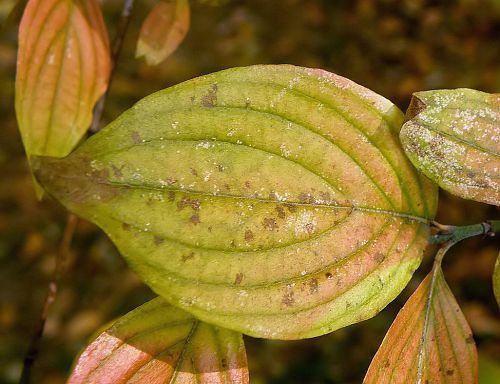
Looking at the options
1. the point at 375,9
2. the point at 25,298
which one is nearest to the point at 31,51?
the point at 25,298

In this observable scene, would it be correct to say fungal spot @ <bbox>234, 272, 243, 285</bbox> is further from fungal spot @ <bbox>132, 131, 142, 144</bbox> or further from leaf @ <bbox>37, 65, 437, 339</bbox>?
fungal spot @ <bbox>132, 131, 142, 144</bbox>

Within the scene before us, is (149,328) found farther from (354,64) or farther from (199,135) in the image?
(354,64)

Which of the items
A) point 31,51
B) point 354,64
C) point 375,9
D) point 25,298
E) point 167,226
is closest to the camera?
point 167,226

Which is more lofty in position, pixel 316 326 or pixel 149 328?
pixel 316 326

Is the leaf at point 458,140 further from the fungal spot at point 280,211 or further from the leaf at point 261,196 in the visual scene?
the fungal spot at point 280,211

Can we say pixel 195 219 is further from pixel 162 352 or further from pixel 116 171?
pixel 162 352

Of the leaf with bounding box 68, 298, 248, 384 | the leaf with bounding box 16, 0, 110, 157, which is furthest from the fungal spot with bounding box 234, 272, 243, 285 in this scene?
the leaf with bounding box 16, 0, 110, 157
